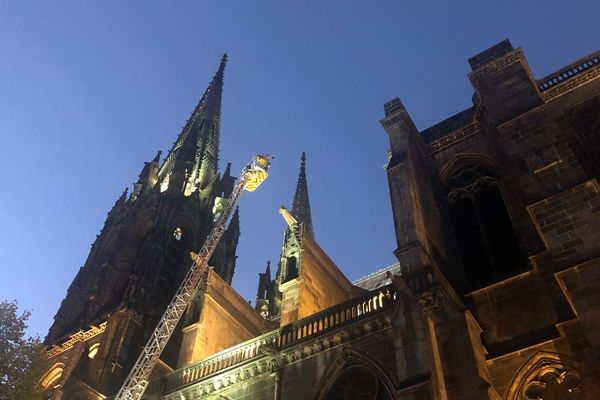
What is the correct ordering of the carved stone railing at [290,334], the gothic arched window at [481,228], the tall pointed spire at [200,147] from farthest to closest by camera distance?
the tall pointed spire at [200,147] → the gothic arched window at [481,228] → the carved stone railing at [290,334]

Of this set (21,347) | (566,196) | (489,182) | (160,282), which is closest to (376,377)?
(566,196)

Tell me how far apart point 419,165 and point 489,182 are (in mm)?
2056

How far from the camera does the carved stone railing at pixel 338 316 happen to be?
45.0 ft

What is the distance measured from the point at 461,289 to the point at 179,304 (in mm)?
16564

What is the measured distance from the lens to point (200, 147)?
152 feet

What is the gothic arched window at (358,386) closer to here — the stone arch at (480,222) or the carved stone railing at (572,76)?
the stone arch at (480,222)

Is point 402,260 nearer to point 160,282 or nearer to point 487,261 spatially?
point 487,261

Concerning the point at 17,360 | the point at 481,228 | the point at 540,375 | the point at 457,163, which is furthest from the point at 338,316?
the point at 17,360

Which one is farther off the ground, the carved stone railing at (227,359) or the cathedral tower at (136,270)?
the cathedral tower at (136,270)

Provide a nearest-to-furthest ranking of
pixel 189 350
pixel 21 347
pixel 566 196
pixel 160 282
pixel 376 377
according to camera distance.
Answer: pixel 566 196 < pixel 376 377 < pixel 21 347 < pixel 189 350 < pixel 160 282

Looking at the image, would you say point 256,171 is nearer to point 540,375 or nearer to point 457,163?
point 457,163

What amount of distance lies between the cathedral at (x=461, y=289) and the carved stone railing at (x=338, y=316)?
4 centimetres

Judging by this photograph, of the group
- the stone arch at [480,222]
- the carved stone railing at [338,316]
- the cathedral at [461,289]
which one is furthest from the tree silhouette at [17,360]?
the stone arch at [480,222]

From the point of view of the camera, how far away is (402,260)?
13.6 m
